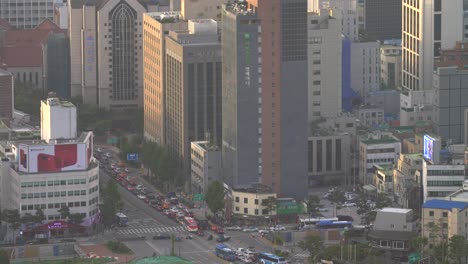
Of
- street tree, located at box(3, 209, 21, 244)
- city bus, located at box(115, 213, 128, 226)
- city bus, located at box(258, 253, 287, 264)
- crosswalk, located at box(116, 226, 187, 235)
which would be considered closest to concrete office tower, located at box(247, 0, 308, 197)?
crosswalk, located at box(116, 226, 187, 235)

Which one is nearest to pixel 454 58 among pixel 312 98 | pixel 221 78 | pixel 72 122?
pixel 312 98

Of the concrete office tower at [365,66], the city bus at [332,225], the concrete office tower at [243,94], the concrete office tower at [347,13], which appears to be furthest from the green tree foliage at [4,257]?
the concrete office tower at [347,13]

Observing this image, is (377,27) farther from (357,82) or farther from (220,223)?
(220,223)

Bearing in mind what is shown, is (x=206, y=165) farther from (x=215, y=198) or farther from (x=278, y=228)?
(x=278, y=228)

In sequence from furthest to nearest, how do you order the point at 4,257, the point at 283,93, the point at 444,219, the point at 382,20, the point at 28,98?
the point at 382,20 < the point at 28,98 < the point at 283,93 < the point at 444,219 < the point at 4,257

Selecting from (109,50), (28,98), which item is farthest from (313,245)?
(28,98)

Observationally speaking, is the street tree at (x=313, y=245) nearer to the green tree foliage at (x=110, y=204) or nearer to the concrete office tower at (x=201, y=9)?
the green tree foliage at (x=110, y=204)
